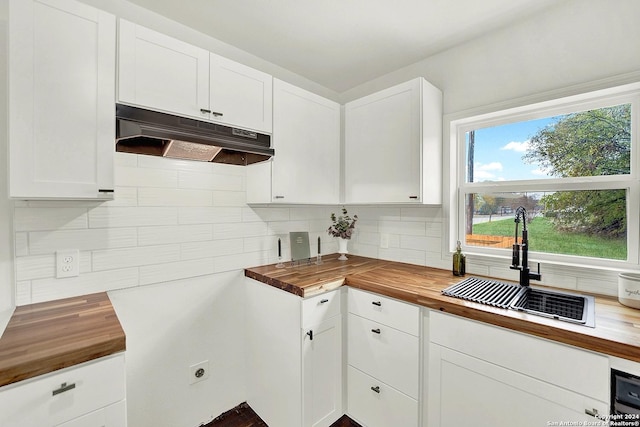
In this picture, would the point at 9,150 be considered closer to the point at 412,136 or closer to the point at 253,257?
the point at 253,257

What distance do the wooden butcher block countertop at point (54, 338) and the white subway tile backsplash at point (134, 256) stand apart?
0.24 meters

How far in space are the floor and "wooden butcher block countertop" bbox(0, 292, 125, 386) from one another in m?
1.18

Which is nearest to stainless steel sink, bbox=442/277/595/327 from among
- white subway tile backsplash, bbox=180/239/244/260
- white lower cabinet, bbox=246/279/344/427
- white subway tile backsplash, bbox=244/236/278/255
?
white lower cabinet, bbox=246/279/344/427

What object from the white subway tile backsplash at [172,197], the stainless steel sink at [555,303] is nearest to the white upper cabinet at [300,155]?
the white subway tile backsplash at [172,197]

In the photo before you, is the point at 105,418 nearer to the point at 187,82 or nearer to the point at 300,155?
the point at 187,82

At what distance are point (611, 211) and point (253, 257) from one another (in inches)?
87.7

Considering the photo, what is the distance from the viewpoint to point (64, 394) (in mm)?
919

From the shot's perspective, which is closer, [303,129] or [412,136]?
[412,136]

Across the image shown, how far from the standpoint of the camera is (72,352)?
0.92 meters

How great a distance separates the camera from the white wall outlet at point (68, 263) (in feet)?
4.55

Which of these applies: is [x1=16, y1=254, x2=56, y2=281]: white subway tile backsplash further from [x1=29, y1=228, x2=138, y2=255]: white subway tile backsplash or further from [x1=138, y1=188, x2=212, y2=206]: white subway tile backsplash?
[x1=138, y1=188, x2=212, y2=206]: white subway tile backsplash

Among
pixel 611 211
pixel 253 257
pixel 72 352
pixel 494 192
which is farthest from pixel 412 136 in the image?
pixel 72 352

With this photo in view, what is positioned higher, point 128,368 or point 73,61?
point 73,61

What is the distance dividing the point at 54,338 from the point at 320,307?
1190 mm
